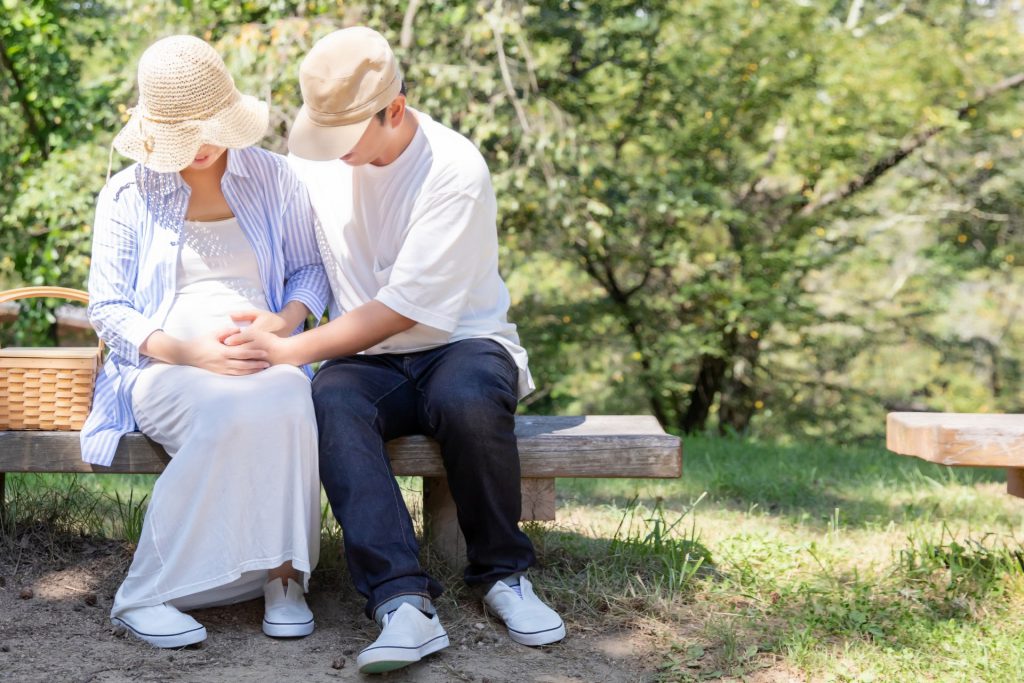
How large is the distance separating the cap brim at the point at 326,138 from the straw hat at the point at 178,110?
0.18 meters

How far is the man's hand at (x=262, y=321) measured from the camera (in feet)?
9.36

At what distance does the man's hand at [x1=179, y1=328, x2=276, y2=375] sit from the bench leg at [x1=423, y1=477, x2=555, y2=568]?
61 centimetres

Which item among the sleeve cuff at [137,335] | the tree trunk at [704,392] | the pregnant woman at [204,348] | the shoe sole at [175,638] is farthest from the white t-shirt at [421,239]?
the tree trunk at [704,392]

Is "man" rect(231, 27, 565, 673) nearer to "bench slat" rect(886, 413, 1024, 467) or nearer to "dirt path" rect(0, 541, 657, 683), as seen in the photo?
"dirt path" rect(0, 541, 657, 683)

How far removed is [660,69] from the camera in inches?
336

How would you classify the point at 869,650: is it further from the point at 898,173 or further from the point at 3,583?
the point at 898,173

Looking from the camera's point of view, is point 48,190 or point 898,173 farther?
point 898,173

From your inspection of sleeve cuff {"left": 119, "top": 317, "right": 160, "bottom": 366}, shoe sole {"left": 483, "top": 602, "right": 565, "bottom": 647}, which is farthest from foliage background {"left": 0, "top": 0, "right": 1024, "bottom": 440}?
shoe sole {"left": 483, "top": 602, "right": 565, "bottom": 647}

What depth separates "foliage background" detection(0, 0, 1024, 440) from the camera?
637 cm

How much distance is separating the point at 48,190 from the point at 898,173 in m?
7.83

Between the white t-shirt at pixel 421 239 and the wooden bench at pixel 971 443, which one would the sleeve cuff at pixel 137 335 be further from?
the wooden bench at pixel 971 443

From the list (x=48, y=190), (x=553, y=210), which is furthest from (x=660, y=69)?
(x=48, y=190)

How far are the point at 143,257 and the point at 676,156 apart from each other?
22.5 feet

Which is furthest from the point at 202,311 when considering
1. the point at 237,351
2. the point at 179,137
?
the point at 179,137
